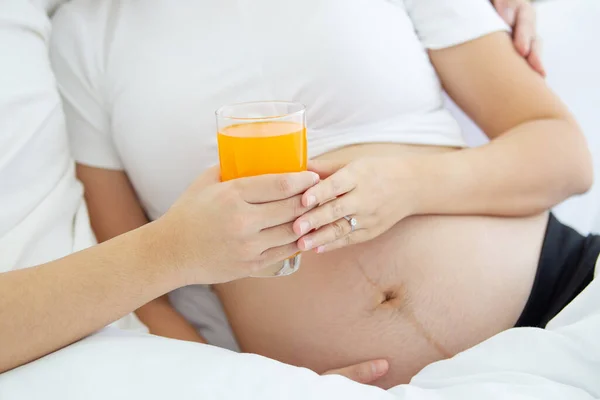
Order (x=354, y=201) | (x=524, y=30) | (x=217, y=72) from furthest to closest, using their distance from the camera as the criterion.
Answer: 1. (x=524, y=30)
2. (x=217, y=72)
3. (x=354, y=201)

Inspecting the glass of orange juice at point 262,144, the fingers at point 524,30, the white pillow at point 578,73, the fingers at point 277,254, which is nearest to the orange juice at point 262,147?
the glass of orange juice at point 262,144

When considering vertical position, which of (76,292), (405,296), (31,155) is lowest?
(405,296)

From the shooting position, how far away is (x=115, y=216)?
1146 millimetres

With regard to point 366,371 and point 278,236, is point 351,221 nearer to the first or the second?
point 278,236

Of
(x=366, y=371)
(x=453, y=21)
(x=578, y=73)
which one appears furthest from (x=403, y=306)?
(x=578, y=73)

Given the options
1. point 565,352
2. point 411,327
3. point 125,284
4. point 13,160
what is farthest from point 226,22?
point 565,352

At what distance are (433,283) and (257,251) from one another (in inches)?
14.8

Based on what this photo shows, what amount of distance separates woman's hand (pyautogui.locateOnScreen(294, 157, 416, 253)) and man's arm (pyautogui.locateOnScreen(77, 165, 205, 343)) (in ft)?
1.48

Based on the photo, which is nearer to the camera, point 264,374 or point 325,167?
point 264,374

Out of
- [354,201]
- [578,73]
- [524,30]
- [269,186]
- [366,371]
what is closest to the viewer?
[269,186]

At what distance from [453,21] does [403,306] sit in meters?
0.59

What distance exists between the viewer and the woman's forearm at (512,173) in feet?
3.26

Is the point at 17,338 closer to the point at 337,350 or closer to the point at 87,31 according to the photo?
the point at 337,350

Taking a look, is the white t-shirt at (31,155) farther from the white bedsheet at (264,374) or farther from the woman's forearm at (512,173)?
the woman's forearm at (512,173)
